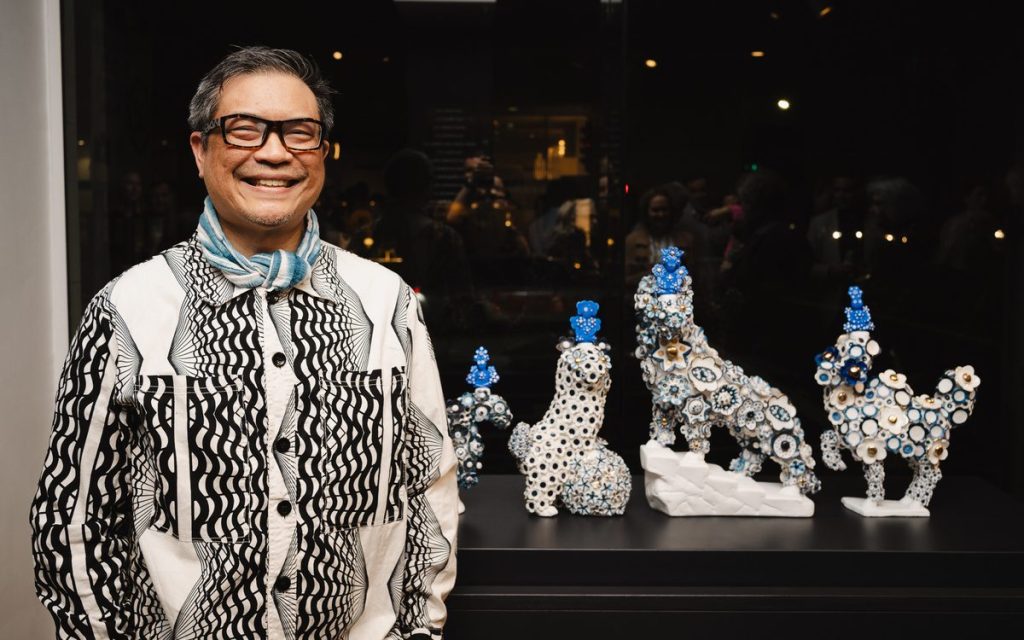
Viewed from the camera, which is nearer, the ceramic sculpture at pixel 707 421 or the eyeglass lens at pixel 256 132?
the eyeglass lens at pixel 256 132

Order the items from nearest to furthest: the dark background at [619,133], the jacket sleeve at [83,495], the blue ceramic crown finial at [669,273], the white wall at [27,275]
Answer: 1. the jacket sleeve at [83,495]
2. the blue ceramic crown finial at [669,273]
3. the white wall at [27,275]
4. the dark background at [619,133]

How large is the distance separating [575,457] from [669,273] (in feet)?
1.66

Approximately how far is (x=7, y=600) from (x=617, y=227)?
1.94 meters

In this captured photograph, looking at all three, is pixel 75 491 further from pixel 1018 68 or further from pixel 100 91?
pixel 1018 68

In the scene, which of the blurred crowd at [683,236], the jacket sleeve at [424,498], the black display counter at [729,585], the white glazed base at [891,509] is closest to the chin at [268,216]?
the jacket sleeve at [424,498]

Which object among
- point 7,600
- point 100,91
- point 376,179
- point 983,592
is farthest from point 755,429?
point 100,91

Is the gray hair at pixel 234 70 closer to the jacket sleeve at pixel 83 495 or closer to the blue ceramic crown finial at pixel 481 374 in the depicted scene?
the jacket sleeve at pixel 83 495

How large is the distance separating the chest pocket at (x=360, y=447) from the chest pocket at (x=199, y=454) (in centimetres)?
12

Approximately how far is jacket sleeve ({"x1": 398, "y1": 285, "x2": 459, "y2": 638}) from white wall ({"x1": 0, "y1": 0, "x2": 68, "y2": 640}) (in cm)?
130

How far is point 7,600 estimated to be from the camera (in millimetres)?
2338

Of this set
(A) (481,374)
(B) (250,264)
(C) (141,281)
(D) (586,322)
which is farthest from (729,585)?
(C) (141,281)

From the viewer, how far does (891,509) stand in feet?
7.75

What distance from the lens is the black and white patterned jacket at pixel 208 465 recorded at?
139 centimetres

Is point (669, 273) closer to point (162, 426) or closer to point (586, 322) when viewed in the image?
point (586, 322)
